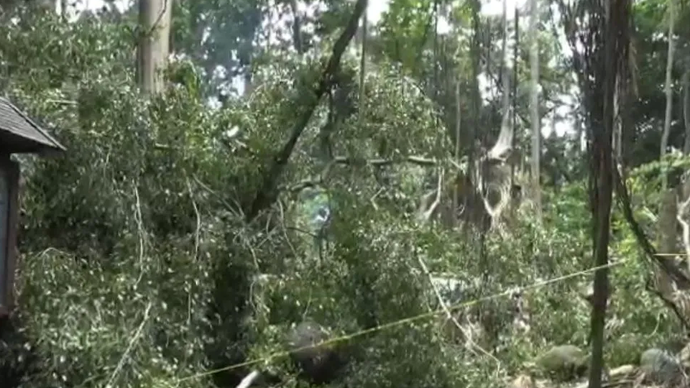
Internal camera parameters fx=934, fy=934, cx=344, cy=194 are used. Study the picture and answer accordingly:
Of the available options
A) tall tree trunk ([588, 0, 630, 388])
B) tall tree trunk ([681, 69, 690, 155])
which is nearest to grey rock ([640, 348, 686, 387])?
tall tree trunk ([681, 69, 690, 155])

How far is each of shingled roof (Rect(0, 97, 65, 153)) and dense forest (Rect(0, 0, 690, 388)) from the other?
597 mm

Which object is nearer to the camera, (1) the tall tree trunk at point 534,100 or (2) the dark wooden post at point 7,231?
(2) the dark wooden post at point 7,231

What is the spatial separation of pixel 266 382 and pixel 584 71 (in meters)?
2.72

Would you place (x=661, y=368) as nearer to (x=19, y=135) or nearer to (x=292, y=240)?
(x=292, y=240)

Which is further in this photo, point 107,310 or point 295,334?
point 295,334

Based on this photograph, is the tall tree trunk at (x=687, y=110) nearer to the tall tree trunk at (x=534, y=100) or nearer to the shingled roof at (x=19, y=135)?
the tall tree trunk at (x=534, y=100)

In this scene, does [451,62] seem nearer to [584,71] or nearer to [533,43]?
[533,43]

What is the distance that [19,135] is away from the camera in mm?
3736

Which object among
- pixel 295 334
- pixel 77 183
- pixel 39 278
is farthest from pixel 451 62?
pixel 39 278

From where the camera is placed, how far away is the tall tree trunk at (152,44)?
5723mm

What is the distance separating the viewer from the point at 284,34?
8.03 meters

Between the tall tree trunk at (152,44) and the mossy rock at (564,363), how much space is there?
2.86 meters

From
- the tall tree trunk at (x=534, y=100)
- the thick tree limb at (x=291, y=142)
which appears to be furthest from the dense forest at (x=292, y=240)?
the tall tree trunk at (x=534, y=100)

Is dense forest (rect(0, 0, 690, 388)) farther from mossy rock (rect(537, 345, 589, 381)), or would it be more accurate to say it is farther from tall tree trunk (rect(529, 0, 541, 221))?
tall tree trunk (rect(529, 0, 541, 221))
